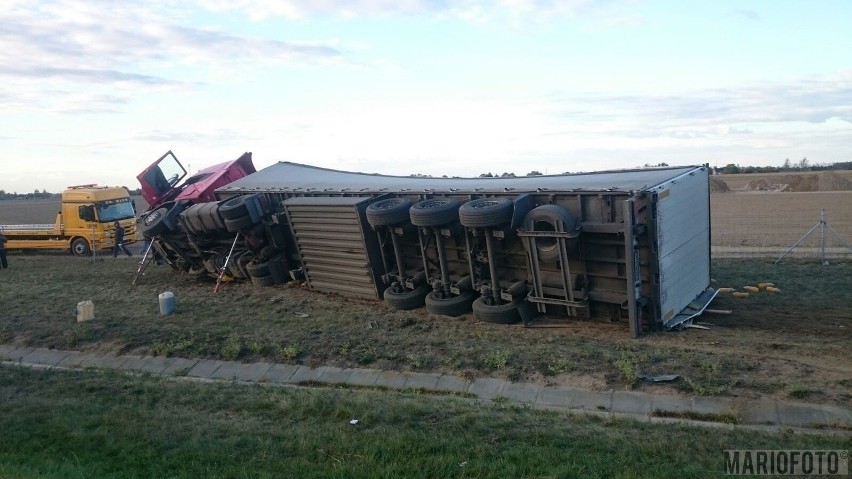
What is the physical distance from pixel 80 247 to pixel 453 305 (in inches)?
804

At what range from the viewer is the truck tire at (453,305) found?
446 inches

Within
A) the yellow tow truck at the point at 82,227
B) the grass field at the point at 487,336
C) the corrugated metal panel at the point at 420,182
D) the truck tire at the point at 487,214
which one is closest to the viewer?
the grass field at the point at 487,336

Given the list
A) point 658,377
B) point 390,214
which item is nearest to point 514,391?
point 658,377

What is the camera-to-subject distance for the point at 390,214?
11914mm

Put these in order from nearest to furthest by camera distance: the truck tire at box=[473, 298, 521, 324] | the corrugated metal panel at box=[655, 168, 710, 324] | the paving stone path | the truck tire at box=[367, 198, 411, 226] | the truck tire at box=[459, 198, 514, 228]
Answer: the paving stone path → the corrugated metal panel at box=[655, 168, 710, 324] → the truck tire at box=[459, 198, 514, 228] → the truck tire at box=[473, 298, 521, 324] → the truck tire at box=[367, 198, 411, 226]

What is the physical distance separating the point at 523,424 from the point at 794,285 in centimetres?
Result: 868

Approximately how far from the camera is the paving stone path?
6398 millimetres

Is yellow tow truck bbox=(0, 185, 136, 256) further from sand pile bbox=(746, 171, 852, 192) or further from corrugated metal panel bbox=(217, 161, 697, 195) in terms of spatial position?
sand pile bbox=(746, 171, 852, 192)

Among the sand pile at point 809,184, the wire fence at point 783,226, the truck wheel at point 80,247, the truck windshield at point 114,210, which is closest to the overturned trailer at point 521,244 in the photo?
the wire fence at point 783,226

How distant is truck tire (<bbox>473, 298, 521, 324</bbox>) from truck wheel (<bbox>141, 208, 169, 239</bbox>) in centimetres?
896

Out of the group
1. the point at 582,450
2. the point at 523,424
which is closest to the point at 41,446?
the point at 523,424

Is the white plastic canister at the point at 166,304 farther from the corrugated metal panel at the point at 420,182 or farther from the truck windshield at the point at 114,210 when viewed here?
the truck windshield at the point at 114,210

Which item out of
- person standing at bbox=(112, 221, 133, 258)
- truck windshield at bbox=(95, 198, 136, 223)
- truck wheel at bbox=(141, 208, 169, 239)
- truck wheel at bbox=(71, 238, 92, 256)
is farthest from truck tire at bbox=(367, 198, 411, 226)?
truck wheel at bbox=(71, 238, 92, 256)

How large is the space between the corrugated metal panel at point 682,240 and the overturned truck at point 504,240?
3cm
